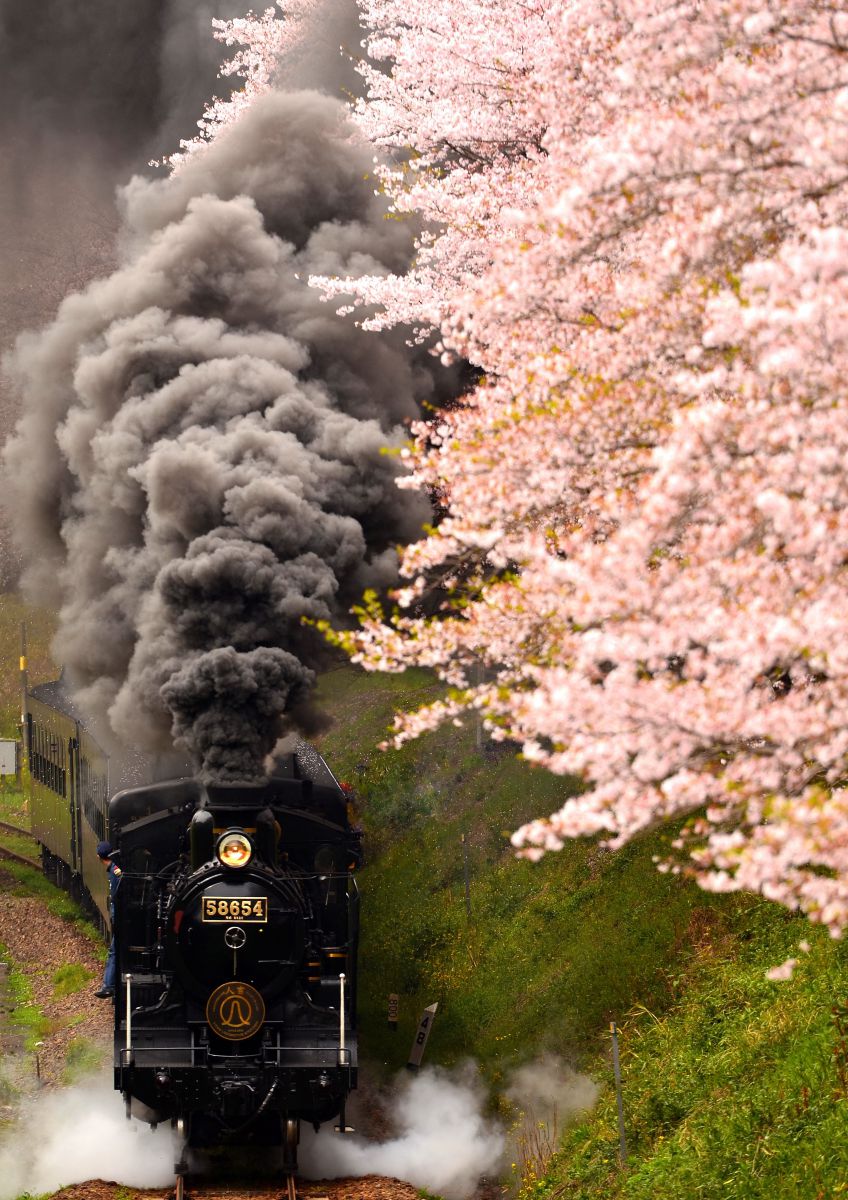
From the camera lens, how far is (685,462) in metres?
5.97

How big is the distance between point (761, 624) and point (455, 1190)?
782cm

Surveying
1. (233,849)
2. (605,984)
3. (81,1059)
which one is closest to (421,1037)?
(605,984)

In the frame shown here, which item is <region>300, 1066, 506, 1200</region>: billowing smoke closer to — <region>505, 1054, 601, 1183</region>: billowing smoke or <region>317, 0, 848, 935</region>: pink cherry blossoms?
<region>505, 1054, 601, 1183</region>: billowing smoke

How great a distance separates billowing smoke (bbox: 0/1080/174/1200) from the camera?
11562 millimetres

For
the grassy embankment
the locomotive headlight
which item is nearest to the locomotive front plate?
the locomotive headlight

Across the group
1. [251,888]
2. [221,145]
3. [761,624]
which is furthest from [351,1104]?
[221,145]

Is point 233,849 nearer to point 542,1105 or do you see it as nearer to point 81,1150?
point 81,1150

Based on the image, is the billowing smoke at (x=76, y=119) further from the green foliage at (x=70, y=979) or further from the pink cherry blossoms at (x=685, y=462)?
the pink cherry blossoms at (x=685, y=462)

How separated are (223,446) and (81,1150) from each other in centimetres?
656

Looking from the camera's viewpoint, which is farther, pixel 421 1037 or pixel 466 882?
pixel 466 882

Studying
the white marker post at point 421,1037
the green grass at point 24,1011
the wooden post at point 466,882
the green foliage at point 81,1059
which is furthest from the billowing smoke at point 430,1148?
the green grass at point 24,1011

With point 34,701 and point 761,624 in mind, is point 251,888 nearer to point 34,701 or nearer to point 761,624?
point 761,624

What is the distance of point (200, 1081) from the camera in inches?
422

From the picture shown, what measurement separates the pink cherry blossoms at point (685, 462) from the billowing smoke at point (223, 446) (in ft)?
12.1
